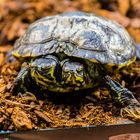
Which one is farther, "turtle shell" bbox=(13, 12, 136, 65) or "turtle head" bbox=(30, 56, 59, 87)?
"turtle shell" bbox=(13, 12, 136, 65)

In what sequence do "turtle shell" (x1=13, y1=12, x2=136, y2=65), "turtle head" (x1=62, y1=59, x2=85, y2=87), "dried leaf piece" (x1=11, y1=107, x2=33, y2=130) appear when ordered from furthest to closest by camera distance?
"turtle shell" (x1=13, y1=12, x2=136, y2=65)
"turtle head" (x1=62, y1=59, x2=85, y2=87)
"dried leaf piece" (x1=11, y1=107, x2=33, y2=130)

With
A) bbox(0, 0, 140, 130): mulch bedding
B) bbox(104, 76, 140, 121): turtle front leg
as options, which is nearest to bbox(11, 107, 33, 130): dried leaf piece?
bbox(0, 0, 140, 130): mulch bedding

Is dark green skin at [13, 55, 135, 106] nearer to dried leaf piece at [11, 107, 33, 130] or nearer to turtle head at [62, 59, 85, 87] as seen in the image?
turtle head at [62, 59, 85, 87]

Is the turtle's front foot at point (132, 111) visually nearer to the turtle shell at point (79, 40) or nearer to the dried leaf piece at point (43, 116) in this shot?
the turtle shell at point (79, 40)

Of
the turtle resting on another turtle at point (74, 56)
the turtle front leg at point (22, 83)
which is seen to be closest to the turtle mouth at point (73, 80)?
the turtle resting on another turtle at point (74, 56)

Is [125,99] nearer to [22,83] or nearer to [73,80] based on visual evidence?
[73,80]

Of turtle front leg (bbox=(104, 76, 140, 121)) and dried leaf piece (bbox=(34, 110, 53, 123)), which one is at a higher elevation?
turtle front leg (bbox=(104, 76, 140, 121))

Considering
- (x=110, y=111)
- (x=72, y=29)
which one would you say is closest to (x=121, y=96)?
(x=110, y=111)

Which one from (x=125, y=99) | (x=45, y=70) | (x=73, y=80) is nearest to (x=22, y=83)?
(x=45, y=70)
